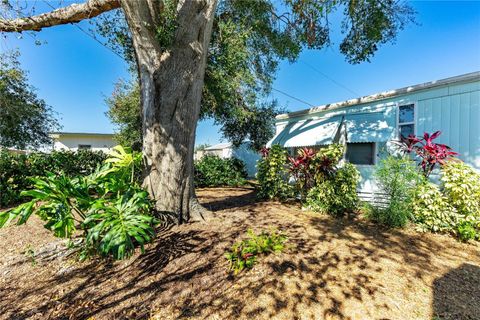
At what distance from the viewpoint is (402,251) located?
404 centimetres

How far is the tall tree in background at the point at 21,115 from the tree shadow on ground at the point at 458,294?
54.3ft

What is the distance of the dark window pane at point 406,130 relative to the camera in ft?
23.0

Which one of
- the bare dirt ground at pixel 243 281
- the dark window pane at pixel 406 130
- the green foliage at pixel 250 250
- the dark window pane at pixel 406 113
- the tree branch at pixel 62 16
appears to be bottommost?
the bare dirt ground at pixel 243 281

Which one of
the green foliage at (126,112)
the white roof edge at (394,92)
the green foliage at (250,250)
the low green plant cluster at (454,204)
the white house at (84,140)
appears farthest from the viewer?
the white house at (84,140)

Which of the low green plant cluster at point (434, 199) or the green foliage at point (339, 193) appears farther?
the green foliage at point (339, 193)

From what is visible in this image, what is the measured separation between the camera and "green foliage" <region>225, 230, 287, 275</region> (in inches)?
127

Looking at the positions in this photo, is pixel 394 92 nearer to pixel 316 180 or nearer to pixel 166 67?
pixel 316 180

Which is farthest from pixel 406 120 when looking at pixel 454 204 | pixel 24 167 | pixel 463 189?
pixel 24 167

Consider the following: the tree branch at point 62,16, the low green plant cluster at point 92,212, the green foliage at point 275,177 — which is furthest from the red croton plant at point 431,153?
the tree branch at point 62,16

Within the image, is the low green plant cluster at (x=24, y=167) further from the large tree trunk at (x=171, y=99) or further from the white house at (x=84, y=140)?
the white house at (x=84, y=140)

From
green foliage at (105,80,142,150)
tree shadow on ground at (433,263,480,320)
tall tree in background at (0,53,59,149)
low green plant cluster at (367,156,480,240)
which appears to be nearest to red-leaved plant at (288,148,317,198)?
low green plant cluster at (367,156,480,240)

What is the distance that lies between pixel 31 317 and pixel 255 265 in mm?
2820

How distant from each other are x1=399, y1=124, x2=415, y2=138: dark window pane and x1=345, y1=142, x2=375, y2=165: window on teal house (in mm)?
969

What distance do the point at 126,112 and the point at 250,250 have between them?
47.8 feet
